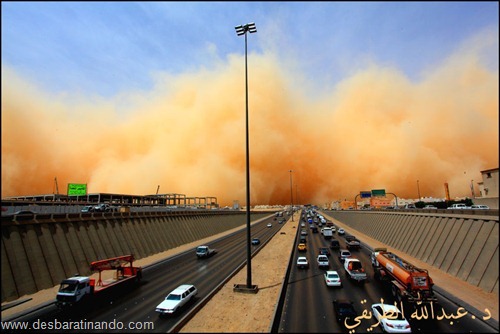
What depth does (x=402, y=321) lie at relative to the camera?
1541 centimetres

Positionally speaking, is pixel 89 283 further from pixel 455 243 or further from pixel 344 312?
pixel 455 243

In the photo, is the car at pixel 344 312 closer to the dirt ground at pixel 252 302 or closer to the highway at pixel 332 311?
the highway at pixel 332 311

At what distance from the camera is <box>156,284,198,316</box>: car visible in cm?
1767

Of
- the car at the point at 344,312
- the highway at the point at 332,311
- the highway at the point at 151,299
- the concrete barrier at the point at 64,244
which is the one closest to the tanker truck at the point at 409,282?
the highway at the point at 332,311

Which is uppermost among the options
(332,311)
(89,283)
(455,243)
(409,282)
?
(455,243)

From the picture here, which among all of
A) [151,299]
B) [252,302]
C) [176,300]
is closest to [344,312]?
[252,302]

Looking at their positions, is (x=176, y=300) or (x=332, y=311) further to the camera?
(x=176, y=300)

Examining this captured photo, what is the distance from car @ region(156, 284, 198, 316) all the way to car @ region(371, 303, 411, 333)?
1268 cm

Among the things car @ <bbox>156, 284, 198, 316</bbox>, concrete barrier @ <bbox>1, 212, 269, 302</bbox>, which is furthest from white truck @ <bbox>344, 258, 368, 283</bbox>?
concrete barrier @ <bbox>1, 212, 269, 302</bbox>

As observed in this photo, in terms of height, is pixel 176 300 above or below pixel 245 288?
above

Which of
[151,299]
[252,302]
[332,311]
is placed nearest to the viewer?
[332,311]

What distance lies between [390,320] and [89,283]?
70.6ft

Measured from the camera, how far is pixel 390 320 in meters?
15.6

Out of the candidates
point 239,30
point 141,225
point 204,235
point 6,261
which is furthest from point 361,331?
point 204,235
